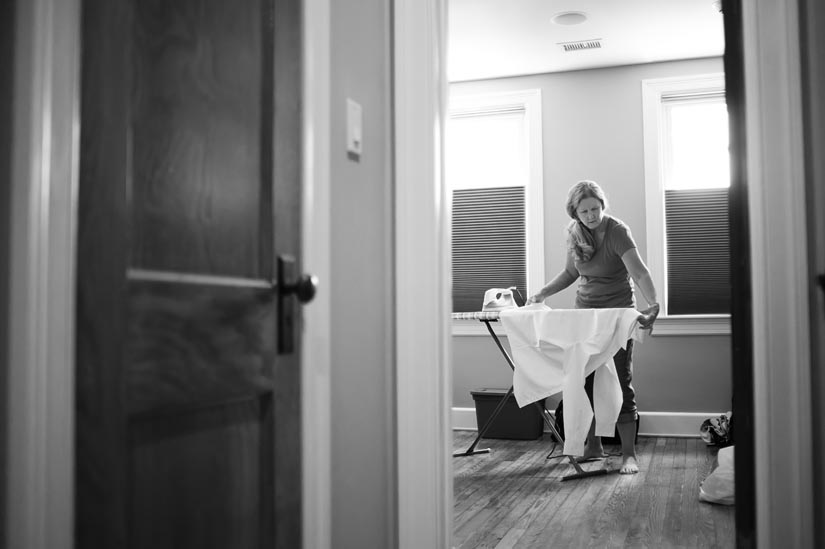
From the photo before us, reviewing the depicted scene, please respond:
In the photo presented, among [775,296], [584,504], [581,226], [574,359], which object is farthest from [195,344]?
[581,226]

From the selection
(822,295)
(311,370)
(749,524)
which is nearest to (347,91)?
(311,370)

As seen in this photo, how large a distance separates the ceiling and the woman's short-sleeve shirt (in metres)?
1.27

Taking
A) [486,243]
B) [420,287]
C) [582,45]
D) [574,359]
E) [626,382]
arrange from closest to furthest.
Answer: [420,287] → [574,359] → [626,382] → [582,45] → [486,243]

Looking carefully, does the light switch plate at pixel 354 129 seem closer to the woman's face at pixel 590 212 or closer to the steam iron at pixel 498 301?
the woman's face at pixel 590 212

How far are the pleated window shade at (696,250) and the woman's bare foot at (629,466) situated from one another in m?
1.55

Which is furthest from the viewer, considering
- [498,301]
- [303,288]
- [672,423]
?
[672,423]

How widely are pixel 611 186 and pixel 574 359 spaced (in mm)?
1958

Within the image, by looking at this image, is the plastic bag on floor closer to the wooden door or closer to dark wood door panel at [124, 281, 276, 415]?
the wooden door

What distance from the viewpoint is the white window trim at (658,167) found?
201 inches

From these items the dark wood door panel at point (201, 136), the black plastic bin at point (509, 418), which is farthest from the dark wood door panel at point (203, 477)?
the black plastic bin at point (509, 418)

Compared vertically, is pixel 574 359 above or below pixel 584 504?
above

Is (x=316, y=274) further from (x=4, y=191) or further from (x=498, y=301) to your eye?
(x=498, y=301)

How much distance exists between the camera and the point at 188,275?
104cm

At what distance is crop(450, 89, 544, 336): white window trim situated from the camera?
5.37m
